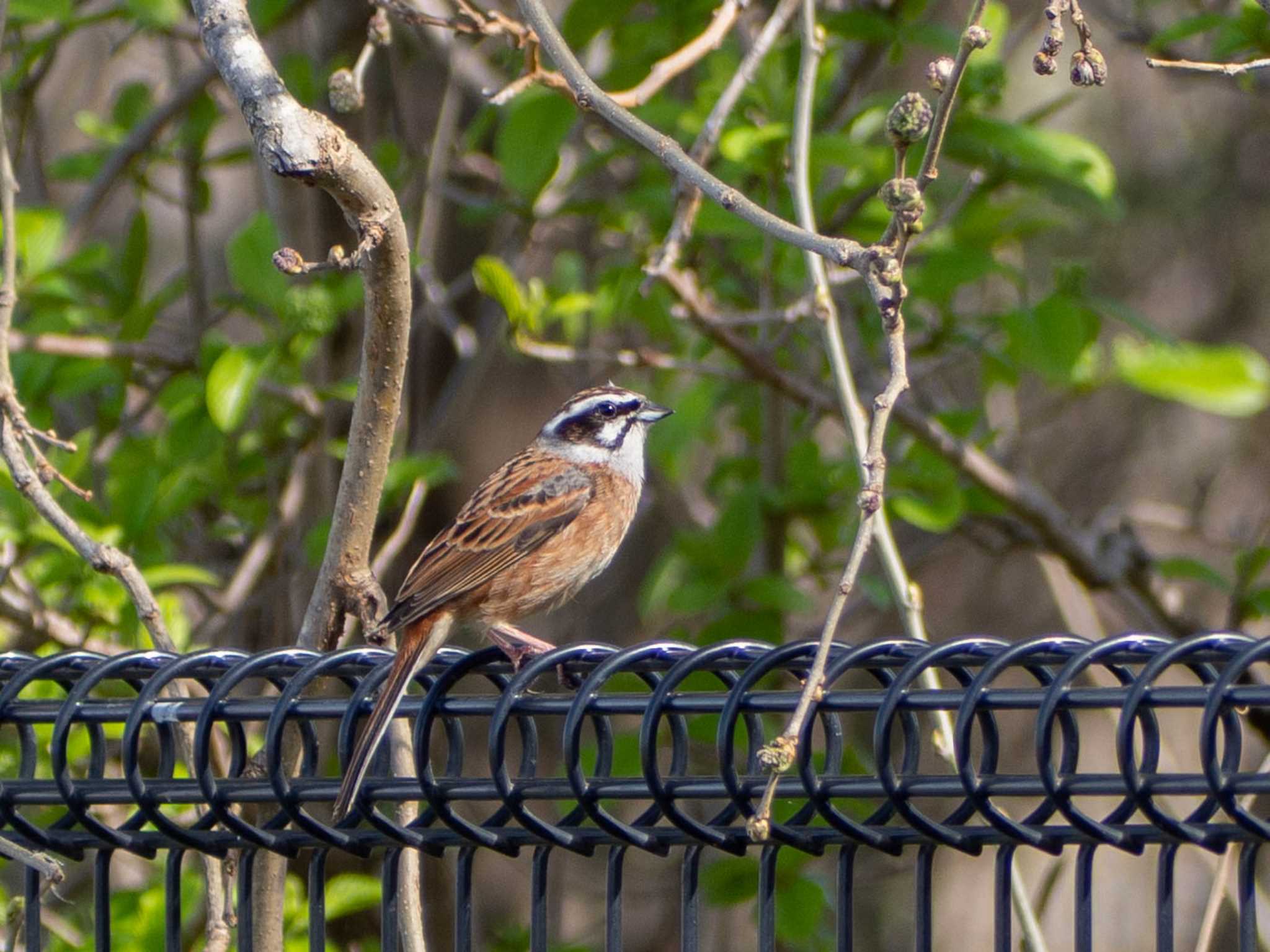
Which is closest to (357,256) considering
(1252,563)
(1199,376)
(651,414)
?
(651,414)

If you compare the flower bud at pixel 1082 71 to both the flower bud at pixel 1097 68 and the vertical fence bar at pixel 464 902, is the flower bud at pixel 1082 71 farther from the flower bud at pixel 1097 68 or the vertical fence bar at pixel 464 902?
the vertical fence bar at pixel 464 902

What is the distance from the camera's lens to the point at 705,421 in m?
5.52

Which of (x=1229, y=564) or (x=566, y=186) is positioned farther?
(x=1229, y=564)

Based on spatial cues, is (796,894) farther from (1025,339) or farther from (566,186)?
(566,186)

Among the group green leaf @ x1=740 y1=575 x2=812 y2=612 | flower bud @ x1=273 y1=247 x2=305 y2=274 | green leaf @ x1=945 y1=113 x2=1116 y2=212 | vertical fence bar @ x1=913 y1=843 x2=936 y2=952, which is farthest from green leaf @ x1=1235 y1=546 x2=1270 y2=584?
flower bud @ x1=273 y1=247 x2=305 y2=274

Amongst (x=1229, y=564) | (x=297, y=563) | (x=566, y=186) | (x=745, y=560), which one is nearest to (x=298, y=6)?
(x=566, y=186)

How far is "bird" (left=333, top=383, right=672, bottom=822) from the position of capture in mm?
4289

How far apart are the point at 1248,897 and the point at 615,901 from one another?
2.58ft

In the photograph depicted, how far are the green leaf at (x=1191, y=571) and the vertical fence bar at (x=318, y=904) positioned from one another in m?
3.35

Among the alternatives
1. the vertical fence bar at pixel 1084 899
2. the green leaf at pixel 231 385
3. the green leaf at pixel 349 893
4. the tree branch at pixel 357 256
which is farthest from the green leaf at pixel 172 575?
the vertical fence bar at pixel 1084 899

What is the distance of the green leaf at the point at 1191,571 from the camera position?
493 cm

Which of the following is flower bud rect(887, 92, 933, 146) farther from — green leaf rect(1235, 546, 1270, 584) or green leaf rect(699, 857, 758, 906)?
green leaf rect(1235, 546, 1270, 584)

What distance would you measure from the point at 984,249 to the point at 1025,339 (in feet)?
1.50

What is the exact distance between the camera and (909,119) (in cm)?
220
